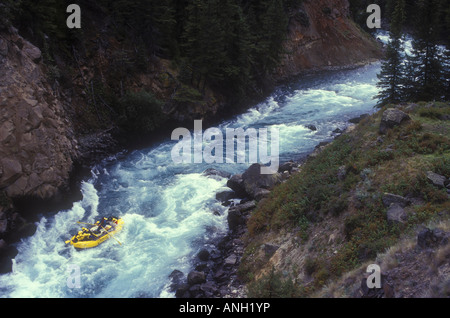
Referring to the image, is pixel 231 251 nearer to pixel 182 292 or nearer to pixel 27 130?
pixel 182 292

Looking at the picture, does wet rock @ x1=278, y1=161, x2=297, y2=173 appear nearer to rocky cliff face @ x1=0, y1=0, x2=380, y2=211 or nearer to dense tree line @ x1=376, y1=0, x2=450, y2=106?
dense tree line @ x1=376, y1=0, x2=450, y2=106

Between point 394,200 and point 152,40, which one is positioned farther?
point 152,40

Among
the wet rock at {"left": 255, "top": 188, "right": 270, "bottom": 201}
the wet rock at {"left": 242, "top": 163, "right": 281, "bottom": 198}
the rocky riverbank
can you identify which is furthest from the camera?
the wet rock at {"left": 242, "top": 163, "right": 281, "bottom": 198}

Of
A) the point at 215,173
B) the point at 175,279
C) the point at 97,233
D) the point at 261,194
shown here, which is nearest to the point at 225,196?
the point at 261,194

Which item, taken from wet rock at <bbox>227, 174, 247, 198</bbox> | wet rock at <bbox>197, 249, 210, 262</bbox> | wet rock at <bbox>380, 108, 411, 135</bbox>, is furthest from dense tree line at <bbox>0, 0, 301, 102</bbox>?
wet rock at <bbox>197, 249, 210, 262</bbox>

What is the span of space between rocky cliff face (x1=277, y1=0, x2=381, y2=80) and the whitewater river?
2344 centimetres

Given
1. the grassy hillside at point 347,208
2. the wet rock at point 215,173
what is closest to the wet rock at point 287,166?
the wet rock at point 215,173

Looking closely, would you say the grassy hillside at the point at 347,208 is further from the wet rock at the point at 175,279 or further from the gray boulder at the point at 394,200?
the wet rock at the point at 175,279

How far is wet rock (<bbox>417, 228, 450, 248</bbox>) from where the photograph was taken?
30.6ft

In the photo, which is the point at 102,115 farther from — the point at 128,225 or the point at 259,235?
the point at 259,235

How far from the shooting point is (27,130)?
61.6ft

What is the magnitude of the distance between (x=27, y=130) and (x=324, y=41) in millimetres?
48654

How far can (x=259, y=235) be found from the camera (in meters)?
15.9

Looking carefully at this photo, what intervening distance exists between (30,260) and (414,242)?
15308 millimetres
